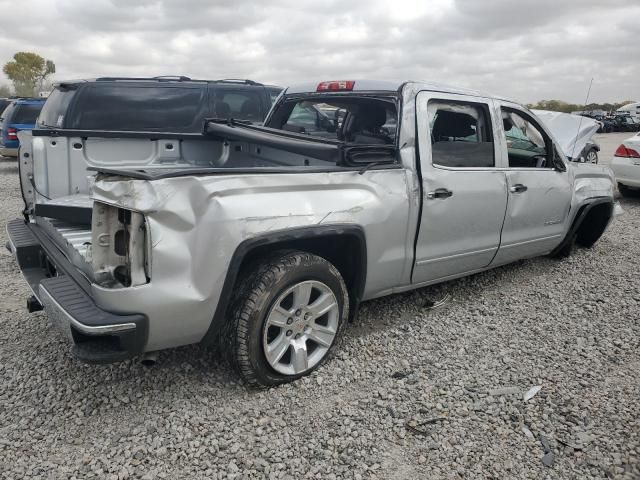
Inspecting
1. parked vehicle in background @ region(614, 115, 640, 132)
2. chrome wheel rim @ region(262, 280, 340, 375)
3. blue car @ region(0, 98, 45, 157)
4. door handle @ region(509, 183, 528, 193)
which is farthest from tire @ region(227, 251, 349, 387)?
parked vehicle in background @ region(614, 115, 640, 132)

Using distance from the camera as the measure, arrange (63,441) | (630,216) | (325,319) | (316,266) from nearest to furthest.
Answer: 1. (63,441)
2. (316,266)
3. (325,319)
4. (630,216)

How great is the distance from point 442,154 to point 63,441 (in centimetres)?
283

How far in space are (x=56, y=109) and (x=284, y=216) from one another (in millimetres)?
5624

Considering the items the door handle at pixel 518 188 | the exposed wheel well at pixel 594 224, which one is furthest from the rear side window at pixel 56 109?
the exposed wheel well at pixel 594 224

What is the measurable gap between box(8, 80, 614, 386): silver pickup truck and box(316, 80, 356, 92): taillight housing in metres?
0.01

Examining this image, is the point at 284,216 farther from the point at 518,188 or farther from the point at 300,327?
the point at 518,188

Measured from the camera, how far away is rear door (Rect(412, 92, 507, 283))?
3.53 metres

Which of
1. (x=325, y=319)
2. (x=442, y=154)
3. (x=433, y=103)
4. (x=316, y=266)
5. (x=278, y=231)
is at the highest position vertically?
(x=433, y=103)

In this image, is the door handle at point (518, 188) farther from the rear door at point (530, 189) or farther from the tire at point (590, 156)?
the tire at point (590, 156)

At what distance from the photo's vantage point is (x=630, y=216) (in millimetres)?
8297

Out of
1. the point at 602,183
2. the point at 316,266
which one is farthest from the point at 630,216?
the point at 316,266

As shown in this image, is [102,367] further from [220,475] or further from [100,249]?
[220,475]

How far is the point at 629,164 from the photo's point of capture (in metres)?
9.18

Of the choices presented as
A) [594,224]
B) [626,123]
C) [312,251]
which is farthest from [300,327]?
[626,123]
